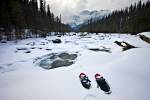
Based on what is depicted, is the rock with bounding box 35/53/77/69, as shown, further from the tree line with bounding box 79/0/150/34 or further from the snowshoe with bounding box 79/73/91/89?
the tree line with bounding box 79/0/150/34

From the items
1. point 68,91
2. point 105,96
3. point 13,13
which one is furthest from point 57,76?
point 13,13

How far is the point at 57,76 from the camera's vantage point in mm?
7453

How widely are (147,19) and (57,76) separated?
143ft

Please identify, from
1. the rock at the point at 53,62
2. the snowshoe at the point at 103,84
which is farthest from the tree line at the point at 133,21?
the snowshoe at the point at 103,84

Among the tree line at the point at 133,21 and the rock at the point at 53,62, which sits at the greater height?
the tree line at the point at 133,21

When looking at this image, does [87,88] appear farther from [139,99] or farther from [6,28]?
[6,28]

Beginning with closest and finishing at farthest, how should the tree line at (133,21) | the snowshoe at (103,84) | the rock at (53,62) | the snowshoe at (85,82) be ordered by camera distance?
the snowshoe at (103,84) → the snowshoe at (85,82) → the rock at (53,62) → the tree line at (133,21)

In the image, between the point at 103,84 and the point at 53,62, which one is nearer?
the point at 103,84

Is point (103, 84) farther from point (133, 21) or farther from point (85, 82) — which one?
point (133, 21)

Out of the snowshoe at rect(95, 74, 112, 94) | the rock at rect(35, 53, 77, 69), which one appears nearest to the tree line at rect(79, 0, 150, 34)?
the rock at rect(35, 53, 77, 69)

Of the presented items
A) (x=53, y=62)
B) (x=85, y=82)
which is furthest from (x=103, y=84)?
(x=53, y=62)

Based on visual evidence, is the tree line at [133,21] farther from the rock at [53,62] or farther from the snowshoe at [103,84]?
the snowshoe at [103,84]

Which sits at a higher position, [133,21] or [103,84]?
[133,21]

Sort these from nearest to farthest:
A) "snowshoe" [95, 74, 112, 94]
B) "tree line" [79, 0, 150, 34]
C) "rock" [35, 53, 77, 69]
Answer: "snowshoe" [95, 74, 112, 94]
"rock" [35, 53, 77, 69]
"tree line" [79, 0, 150, 34]
